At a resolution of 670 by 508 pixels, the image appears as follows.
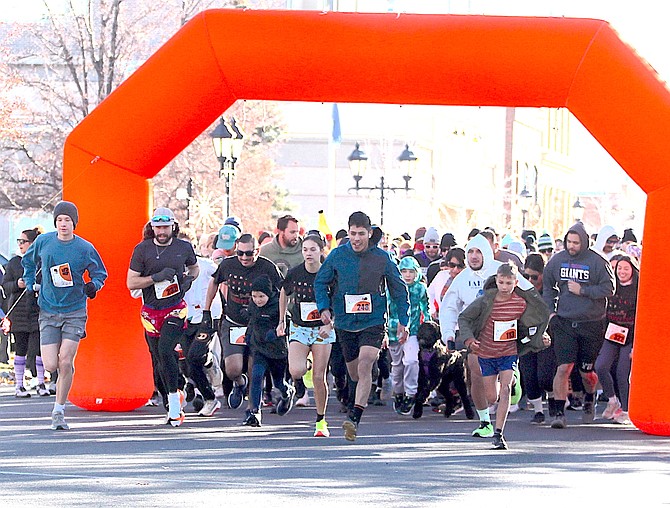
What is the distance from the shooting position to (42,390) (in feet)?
58.4

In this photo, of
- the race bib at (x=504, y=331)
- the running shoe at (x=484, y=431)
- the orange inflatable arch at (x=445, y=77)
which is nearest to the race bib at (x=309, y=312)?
the race bib at (x=504, y=331)

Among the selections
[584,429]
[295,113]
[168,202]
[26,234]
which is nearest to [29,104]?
[168,202]

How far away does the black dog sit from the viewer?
1528cm

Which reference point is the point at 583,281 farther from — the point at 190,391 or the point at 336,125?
the point at 336,125

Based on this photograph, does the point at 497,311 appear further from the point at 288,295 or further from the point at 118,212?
the point at 118,212

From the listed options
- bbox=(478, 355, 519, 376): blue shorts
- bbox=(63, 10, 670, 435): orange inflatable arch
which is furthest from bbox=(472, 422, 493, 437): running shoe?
bbox=(63, 10, 670, 435): orange inflatable arch

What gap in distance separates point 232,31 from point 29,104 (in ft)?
69.7

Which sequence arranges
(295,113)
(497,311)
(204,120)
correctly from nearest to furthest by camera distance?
(497,311), (204,120), (295,113)

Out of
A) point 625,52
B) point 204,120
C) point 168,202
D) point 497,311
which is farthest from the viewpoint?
point 168,202

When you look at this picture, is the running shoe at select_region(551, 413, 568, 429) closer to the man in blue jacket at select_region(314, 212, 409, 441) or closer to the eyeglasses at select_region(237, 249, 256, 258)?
the man in blue jacket at select_region(314, 212, 409, 441)

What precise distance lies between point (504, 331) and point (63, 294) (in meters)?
3.94

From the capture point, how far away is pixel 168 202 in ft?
123

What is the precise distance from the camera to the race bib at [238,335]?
15.1 m

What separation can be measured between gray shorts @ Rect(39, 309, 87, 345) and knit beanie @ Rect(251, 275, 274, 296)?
1782 mm
